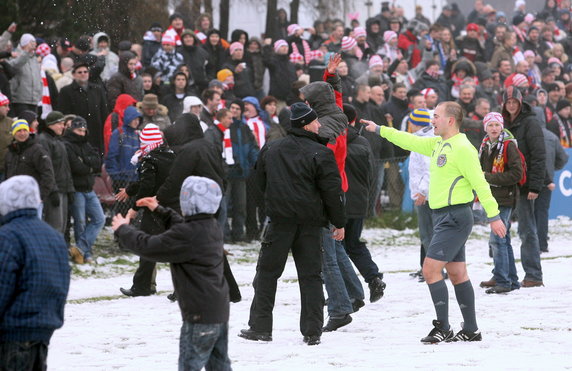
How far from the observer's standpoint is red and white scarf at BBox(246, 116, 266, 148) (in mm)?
17281

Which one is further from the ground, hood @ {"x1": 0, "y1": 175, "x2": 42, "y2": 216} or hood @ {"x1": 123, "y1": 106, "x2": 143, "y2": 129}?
hood @ {"x1": 123, "y1": 106, "x2": 143, "y2": 129}

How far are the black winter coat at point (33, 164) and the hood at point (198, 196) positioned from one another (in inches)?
276

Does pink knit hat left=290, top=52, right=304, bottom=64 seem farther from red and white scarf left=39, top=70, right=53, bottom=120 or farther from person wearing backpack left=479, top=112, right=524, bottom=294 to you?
person wearing backpack left=479, top=112, right=524, bottom=294

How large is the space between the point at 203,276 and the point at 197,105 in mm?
9137

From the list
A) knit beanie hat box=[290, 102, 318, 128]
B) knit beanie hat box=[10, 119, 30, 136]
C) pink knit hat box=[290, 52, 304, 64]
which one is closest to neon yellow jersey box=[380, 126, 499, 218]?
knit beanie hat box=[290, 102, 318, 128]

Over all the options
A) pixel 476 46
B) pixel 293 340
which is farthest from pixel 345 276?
pixel 476 46

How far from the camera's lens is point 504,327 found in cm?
1013

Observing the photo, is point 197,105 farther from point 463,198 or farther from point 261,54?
point 463,198

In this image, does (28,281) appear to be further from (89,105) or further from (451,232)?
(89,105)

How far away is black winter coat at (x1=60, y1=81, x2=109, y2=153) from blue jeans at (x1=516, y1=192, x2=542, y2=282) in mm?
6318

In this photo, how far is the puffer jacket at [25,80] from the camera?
16219mm

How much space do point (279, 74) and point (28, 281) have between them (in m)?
14.6

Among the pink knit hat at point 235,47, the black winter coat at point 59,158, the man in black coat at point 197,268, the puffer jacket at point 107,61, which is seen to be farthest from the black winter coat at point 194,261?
the pink knit hat at point 235,47

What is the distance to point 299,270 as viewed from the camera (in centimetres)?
941
